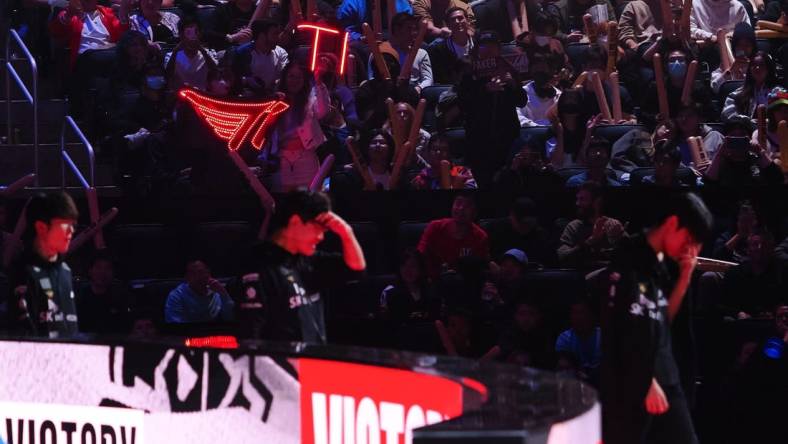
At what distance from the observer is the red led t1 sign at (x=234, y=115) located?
38.5ft

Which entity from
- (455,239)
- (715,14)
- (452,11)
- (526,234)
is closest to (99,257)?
(455,239)

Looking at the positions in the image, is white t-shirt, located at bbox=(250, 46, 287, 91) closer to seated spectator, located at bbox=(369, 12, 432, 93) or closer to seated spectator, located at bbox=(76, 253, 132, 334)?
seated spectator, located at bbox=(369, 12, 432, 93)

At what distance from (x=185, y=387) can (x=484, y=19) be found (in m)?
9.56

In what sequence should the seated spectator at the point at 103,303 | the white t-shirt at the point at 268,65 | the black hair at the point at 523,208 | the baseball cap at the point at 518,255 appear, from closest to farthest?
1. the seated spectator at the point at 103,303
2. the baseball cap at the point at 518,255
3. the black hair at the point at 523,208
4. the white t-shirt at the point at 268,65

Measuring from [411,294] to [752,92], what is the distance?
4.48m

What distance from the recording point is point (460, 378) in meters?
5.16

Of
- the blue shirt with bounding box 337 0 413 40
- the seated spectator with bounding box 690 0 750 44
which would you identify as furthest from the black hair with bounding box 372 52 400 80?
the seated spectator with bounding box 690 0 750 44

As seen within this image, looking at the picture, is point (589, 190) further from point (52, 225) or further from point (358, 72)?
point (52, 225)

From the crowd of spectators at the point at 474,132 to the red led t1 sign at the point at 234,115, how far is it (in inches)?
5.1

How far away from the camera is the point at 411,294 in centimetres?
1079

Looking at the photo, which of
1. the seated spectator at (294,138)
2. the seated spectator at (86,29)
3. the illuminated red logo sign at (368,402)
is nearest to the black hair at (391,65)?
the seated spectator at (294,138)

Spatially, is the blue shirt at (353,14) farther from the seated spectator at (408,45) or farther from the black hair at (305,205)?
the black hair at (305,205)

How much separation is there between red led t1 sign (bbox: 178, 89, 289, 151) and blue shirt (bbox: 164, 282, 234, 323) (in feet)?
4.87

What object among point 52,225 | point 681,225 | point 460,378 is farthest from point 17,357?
point 681,225
